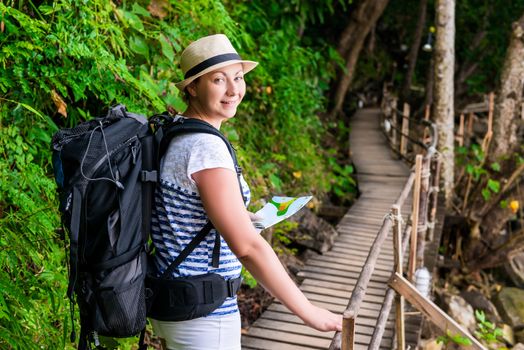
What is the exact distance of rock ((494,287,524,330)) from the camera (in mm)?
8775

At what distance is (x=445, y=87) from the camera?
10.4 m

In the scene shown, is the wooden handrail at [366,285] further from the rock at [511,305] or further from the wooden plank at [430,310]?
the rock at [511,305]

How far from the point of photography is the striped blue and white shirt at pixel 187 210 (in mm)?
1776

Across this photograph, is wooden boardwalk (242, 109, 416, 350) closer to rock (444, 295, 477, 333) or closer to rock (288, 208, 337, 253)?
rock (288, 208, 337, 253)

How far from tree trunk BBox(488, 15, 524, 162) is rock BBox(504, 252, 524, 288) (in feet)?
6.46

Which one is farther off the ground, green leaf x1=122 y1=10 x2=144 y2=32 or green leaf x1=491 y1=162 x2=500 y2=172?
green leaf x1=122 y1=10 x2=144 y2=32

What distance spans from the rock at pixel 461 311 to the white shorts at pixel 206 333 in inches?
262

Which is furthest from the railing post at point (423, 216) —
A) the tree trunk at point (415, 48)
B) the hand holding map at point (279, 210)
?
the tree trunk at point (415, 48)

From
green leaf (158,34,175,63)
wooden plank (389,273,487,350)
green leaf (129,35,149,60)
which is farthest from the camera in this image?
green leaf (158,34,175,63)

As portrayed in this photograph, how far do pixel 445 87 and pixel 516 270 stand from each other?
141 inches

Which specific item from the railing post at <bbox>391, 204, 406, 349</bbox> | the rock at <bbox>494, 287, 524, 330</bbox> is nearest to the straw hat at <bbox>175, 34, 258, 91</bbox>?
the railing post at <bbox>391, 204, 406, 349</bbox>

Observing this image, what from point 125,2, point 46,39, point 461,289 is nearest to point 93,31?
point 46,39

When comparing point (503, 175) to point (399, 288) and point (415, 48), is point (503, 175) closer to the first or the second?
point (399, 288)

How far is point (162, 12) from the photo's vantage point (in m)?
4.69
